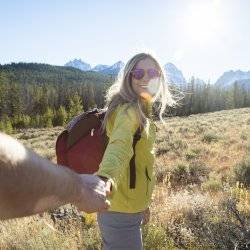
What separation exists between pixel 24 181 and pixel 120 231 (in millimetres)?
1940

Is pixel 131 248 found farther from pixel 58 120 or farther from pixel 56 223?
pixel 58 120

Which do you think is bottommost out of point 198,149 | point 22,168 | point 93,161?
point 198,149

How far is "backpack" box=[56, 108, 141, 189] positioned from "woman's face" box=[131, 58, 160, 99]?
0.98 feet

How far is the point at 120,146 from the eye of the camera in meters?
2.33

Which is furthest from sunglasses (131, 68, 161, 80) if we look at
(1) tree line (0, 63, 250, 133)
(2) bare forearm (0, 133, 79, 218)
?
(1) tree line (0, 63, 250, 133)

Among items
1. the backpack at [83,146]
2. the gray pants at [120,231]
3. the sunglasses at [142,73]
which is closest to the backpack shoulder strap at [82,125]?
the backpack at [83,146]

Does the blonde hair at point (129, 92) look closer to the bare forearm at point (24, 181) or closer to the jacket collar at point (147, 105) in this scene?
the jacket collar at point (147, 105)

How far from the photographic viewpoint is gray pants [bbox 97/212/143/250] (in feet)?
9.24

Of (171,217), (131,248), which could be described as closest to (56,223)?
(171,217)

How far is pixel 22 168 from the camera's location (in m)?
0.96

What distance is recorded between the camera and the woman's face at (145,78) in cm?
286

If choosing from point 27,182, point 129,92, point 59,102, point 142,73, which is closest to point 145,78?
point 142,73

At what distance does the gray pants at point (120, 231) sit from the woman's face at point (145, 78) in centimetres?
73

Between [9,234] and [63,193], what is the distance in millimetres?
4499
